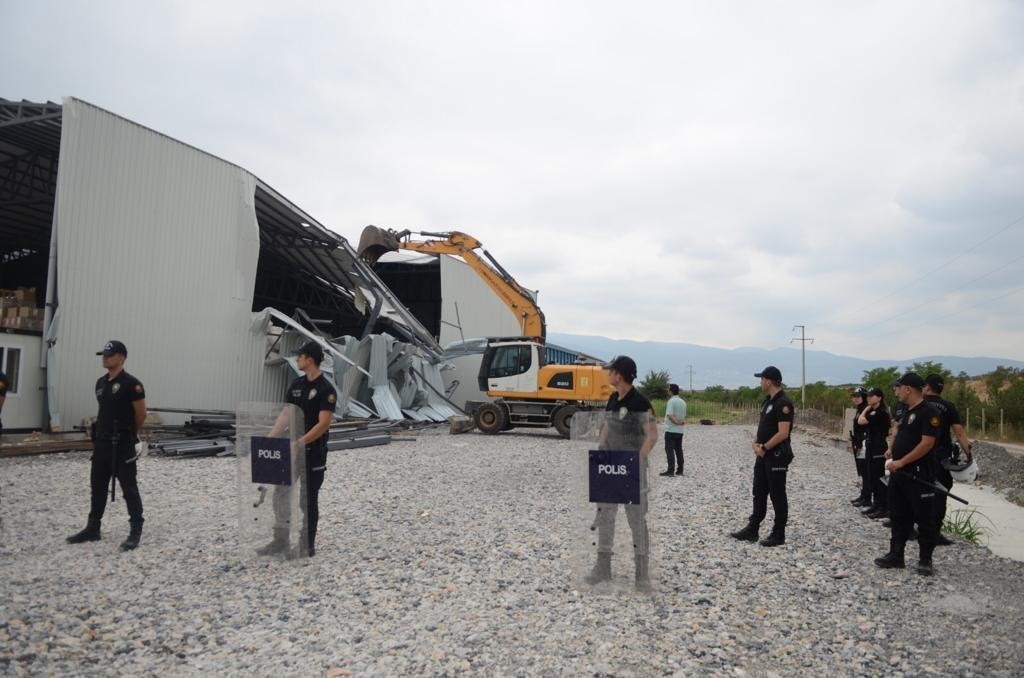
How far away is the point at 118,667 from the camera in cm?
355

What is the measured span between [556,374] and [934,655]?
44.7 feet

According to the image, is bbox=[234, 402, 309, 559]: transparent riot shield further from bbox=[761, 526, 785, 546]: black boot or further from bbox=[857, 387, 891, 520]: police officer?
bbox=[857, 387, 891, 520]: police officer

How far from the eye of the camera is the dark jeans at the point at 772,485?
6.28 metres

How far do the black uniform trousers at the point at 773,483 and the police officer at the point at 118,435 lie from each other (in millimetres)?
5517

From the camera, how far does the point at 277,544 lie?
553 centimetres

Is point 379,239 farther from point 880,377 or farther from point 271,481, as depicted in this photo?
point 880,377

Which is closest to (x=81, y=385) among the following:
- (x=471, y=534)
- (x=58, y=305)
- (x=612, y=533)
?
(x=58, y=305)

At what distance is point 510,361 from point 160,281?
8.76 m

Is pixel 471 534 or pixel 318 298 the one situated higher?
pixel 318 298

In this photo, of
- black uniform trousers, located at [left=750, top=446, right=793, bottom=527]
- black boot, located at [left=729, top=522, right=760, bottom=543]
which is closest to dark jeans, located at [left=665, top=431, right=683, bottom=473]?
black boot, located at [left=729, top=522, right=760, bottom=543]

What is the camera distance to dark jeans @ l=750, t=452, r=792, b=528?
6.28 m

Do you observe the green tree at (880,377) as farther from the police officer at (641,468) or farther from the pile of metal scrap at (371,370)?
the police officer at (641,468)

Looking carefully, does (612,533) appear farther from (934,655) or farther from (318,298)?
(318,298)

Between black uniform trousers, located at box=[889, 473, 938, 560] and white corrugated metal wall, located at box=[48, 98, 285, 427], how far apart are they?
15022 mm
